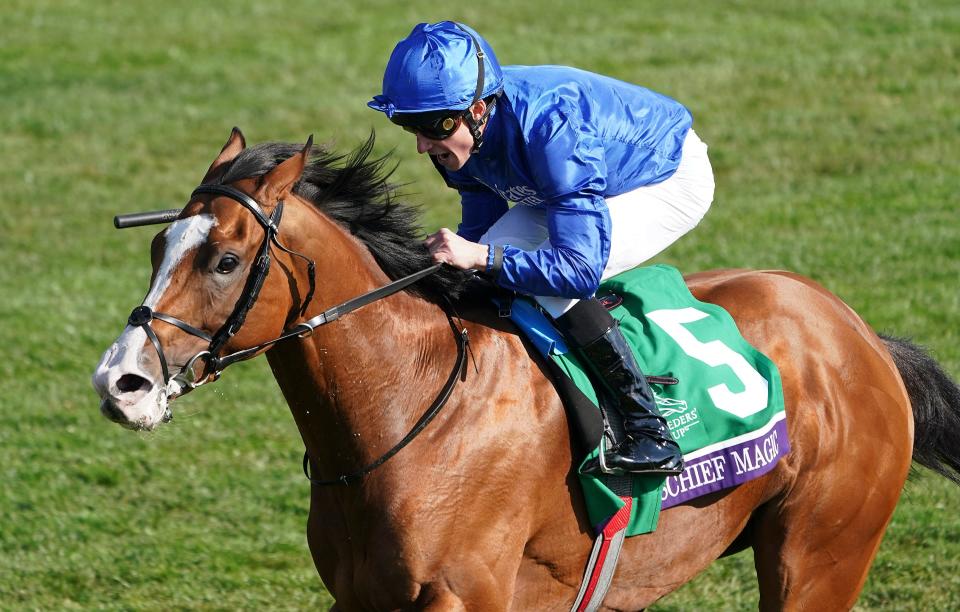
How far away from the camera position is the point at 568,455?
396 centimetres

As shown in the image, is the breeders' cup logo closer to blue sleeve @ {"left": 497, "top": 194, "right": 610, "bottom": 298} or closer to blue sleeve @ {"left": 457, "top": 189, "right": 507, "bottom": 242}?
blue sleeve @ {"left": 497, "top": 194, "right": 610, "bottom": 298}

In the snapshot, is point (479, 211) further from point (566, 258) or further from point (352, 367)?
point (352, 367)

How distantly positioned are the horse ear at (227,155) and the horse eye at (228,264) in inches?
12.6

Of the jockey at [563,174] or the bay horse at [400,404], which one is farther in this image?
the jockey at [563,174]

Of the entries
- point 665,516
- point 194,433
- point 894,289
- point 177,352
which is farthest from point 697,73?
point 177,352

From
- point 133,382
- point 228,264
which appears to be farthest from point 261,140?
point 133,382

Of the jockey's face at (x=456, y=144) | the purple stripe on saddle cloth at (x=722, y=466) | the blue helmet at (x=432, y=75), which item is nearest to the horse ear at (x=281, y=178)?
the blue helmet at (x=432, y=75)

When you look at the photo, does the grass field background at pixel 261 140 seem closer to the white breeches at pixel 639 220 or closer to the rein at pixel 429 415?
the rein at pixel 429 415

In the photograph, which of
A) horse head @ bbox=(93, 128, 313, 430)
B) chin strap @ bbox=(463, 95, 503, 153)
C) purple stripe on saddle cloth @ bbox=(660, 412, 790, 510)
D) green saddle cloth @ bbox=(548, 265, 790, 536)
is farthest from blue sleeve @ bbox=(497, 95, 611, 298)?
purple stripe on saddle cloth @ bbox=(660, 412, 790, 510)

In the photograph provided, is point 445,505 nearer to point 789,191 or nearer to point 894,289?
point 894,289

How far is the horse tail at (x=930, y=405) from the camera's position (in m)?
4.85

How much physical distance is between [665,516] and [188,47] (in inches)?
518

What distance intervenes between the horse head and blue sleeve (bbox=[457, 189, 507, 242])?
102 centimetres

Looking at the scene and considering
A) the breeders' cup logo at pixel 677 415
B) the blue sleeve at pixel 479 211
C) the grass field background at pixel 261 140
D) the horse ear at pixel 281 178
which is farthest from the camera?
the grass field background at pixel 261 140
